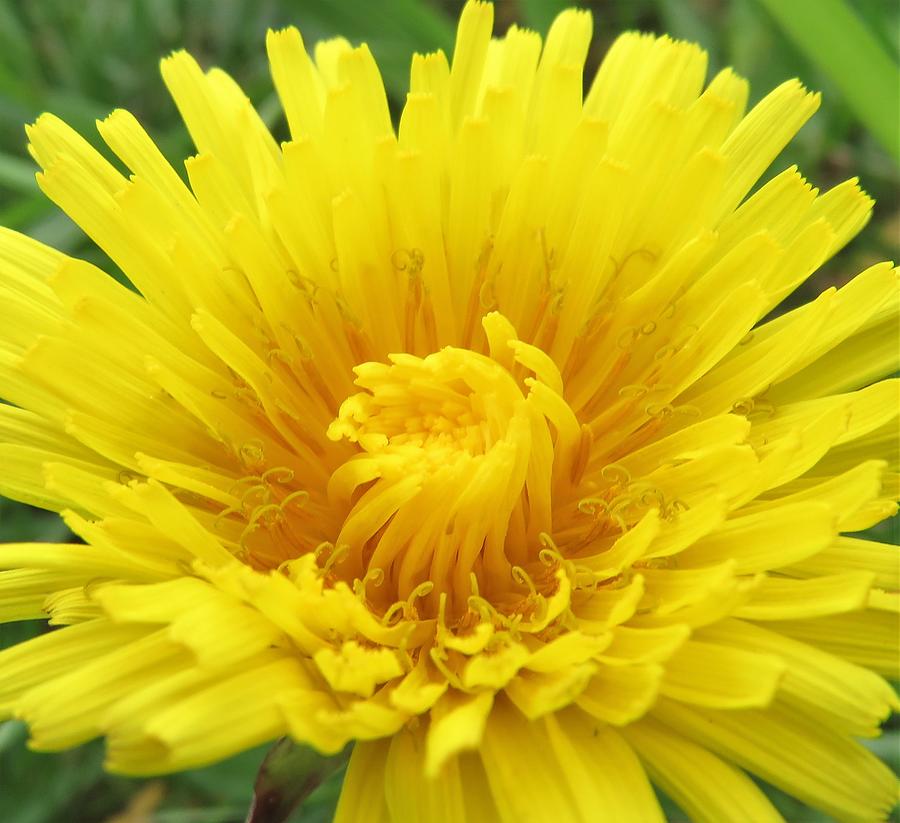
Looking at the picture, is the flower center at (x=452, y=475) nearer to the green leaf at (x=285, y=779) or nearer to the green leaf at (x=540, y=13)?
the green leaf at (x=285, y=779)

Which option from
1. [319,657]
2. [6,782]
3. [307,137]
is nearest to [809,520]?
[319,657]

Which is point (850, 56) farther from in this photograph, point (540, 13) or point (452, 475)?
point (452, 475)

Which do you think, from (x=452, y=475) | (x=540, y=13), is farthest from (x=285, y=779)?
(x=540, y=13)

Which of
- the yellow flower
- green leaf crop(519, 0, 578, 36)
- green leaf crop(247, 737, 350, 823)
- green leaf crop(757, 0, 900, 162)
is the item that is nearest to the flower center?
the yellow flower

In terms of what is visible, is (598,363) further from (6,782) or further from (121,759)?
(6,782)

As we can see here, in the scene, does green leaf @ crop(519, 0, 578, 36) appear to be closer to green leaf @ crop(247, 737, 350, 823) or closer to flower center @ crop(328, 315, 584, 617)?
flower center @ crop(328, 315, 584, 617)
